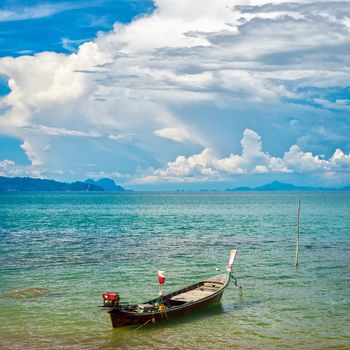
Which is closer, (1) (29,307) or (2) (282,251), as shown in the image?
(1) (29,307)

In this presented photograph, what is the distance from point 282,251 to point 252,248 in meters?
3.70

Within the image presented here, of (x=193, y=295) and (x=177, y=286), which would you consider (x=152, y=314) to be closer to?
(x=193, y=295)

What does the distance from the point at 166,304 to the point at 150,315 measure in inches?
116

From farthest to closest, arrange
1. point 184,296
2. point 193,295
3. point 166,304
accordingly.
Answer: point 193,295, point 184,296, point 166,304

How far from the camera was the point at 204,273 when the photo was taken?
4162 cm

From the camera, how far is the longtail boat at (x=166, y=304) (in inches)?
1014

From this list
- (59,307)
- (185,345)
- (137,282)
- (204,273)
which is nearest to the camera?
(185,345)

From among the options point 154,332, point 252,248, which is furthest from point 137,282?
point 252,248

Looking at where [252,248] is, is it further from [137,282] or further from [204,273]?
[137,282]

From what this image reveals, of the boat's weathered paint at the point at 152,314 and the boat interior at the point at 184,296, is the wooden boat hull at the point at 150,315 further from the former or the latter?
the boat interior at the point at 184,296

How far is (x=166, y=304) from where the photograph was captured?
96.3 feet

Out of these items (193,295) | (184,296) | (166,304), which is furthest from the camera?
(193,295)

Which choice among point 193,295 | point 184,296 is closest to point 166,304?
point 184,296

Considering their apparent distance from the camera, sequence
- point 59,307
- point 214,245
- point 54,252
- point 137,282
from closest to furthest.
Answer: point 59,307 < point 137,282 < point 54,252 < point 214,245
